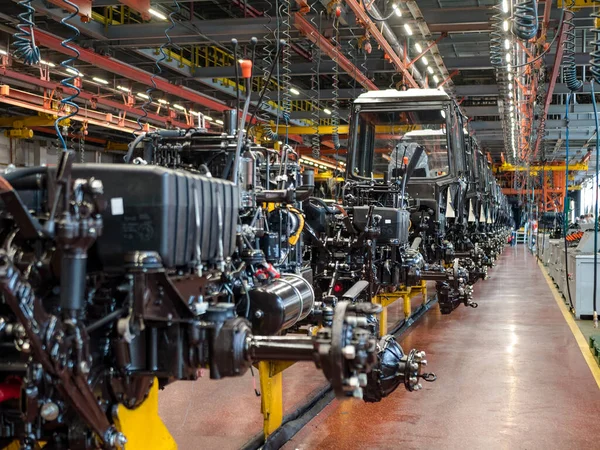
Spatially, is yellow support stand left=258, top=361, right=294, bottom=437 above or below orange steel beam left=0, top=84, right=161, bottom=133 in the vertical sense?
below

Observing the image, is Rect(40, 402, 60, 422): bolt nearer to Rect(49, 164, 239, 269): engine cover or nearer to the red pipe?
Rect(49, 164, 239, 269): engine cover

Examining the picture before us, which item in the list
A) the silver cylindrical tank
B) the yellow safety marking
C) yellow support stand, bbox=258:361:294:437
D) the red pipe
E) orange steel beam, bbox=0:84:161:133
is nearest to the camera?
the yellow safety marking

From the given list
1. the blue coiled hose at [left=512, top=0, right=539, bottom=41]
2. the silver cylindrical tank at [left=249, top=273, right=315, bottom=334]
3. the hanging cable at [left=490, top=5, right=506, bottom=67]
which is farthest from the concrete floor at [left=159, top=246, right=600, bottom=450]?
the hanging cable at [left=490, top=5, right=506, bottom=67]

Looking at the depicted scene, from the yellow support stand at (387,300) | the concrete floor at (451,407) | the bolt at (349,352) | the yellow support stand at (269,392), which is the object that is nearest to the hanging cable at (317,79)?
the yellow support stand at (387,300)

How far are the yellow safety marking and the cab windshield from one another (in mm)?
5386

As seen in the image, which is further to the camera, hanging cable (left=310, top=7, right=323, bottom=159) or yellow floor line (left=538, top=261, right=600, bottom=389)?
hanging cable (left=310, top=7, right=323, bottom=159)

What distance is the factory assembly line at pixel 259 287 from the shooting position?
2068 millimetres

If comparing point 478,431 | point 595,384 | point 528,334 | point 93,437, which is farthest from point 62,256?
point 528,334

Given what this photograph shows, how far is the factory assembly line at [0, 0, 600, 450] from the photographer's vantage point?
2.07m

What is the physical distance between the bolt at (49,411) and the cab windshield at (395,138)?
249 inches

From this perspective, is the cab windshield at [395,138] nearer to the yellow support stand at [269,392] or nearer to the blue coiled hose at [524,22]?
the blue coiled hose at [524,22]

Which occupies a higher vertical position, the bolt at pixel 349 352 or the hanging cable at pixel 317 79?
the hanging cable at pixel 317 79

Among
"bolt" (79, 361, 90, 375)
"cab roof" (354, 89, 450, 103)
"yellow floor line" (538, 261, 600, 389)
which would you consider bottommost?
"yellow floor line" (538, 261, 600, 389)

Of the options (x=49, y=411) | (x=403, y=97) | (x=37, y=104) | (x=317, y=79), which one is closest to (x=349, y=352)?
(x=49, y=411)
